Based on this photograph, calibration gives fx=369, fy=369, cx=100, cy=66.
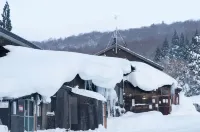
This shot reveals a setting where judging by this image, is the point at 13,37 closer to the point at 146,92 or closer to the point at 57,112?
the point at 57,112

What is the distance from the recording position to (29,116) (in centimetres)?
2102

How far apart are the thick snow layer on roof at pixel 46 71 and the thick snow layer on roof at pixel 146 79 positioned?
8.34 m

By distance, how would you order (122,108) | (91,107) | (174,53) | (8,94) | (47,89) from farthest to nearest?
(174,53), (122,108), (91,107), (47,89), (8,94)

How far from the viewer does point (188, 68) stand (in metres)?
68.9

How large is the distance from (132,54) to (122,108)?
9.68 meters

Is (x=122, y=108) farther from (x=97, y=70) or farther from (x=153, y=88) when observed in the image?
(x=97, y=70)

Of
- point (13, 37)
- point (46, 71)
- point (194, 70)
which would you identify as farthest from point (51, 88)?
point (194, 70)

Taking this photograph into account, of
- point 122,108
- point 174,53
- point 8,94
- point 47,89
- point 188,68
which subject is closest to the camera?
point 8,94

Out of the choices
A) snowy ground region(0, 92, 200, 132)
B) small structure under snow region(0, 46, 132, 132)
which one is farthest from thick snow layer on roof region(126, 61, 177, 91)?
small structure under snow region(0, 46, 132, 132)

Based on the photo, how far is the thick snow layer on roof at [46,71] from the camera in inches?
800

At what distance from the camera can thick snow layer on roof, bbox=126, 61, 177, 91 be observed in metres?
37.4

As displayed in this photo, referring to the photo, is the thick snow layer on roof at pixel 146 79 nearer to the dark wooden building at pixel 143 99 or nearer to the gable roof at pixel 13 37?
the dark wooden building at pixel 143 99

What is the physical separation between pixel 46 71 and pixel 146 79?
58.0ft

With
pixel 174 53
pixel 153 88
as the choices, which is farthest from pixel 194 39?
pixel 153 88
